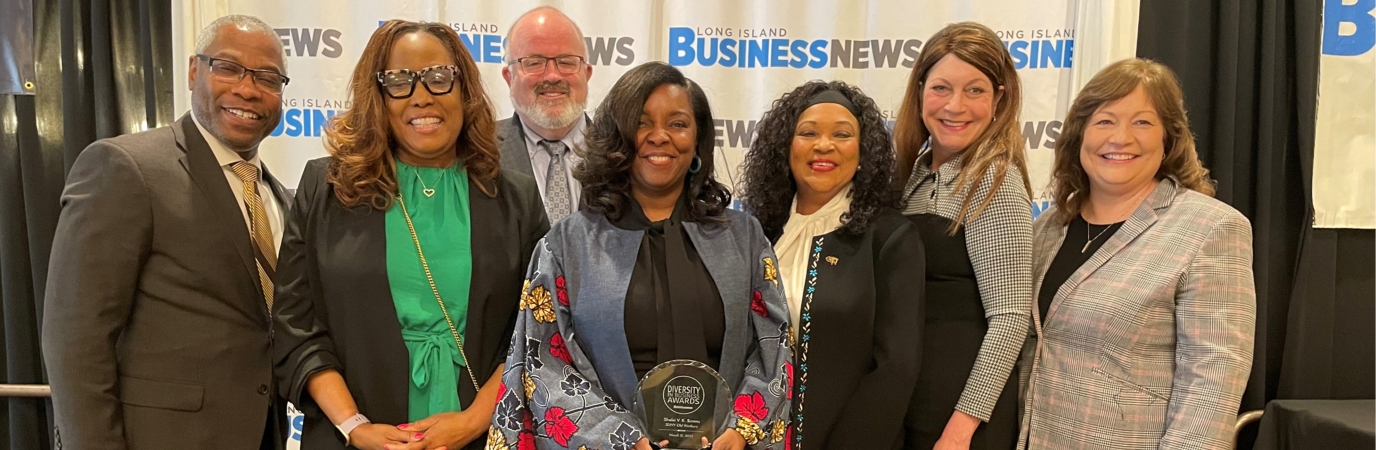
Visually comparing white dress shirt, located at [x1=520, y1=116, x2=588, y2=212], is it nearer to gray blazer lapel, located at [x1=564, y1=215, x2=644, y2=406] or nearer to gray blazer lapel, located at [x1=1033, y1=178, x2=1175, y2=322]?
gray blazer lapel, located at [x1=564, y1=215, x2=644, y2=406]

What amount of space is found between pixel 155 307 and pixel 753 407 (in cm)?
150

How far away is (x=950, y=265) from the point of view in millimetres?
2057

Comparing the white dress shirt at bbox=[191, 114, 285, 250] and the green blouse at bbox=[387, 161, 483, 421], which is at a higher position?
the white dress shirt at bbox=[191, 114, 285, 250]

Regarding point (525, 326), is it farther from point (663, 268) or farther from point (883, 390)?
point (883, 390)

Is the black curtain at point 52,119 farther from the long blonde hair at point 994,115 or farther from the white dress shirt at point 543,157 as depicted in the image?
the long blonde hair at point 994,115

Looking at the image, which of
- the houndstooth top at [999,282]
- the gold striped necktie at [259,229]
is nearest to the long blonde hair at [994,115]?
the houndstooth top at [999,282]

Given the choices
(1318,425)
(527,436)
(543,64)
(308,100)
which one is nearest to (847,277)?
(527,436)

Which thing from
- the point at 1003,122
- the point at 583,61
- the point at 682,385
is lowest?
the point at 682,385

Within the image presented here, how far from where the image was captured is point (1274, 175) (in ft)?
10.3

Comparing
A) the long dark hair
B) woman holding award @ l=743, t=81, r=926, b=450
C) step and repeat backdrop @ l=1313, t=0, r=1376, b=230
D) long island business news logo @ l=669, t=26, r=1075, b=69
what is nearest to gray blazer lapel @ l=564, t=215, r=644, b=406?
the long dark hair

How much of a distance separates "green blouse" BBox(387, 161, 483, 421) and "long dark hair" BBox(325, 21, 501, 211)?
0.22ft

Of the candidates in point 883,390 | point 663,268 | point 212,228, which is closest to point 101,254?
point 212,228

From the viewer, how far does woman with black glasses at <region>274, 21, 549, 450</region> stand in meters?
1.79

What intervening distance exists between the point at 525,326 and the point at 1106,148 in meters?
1.60
